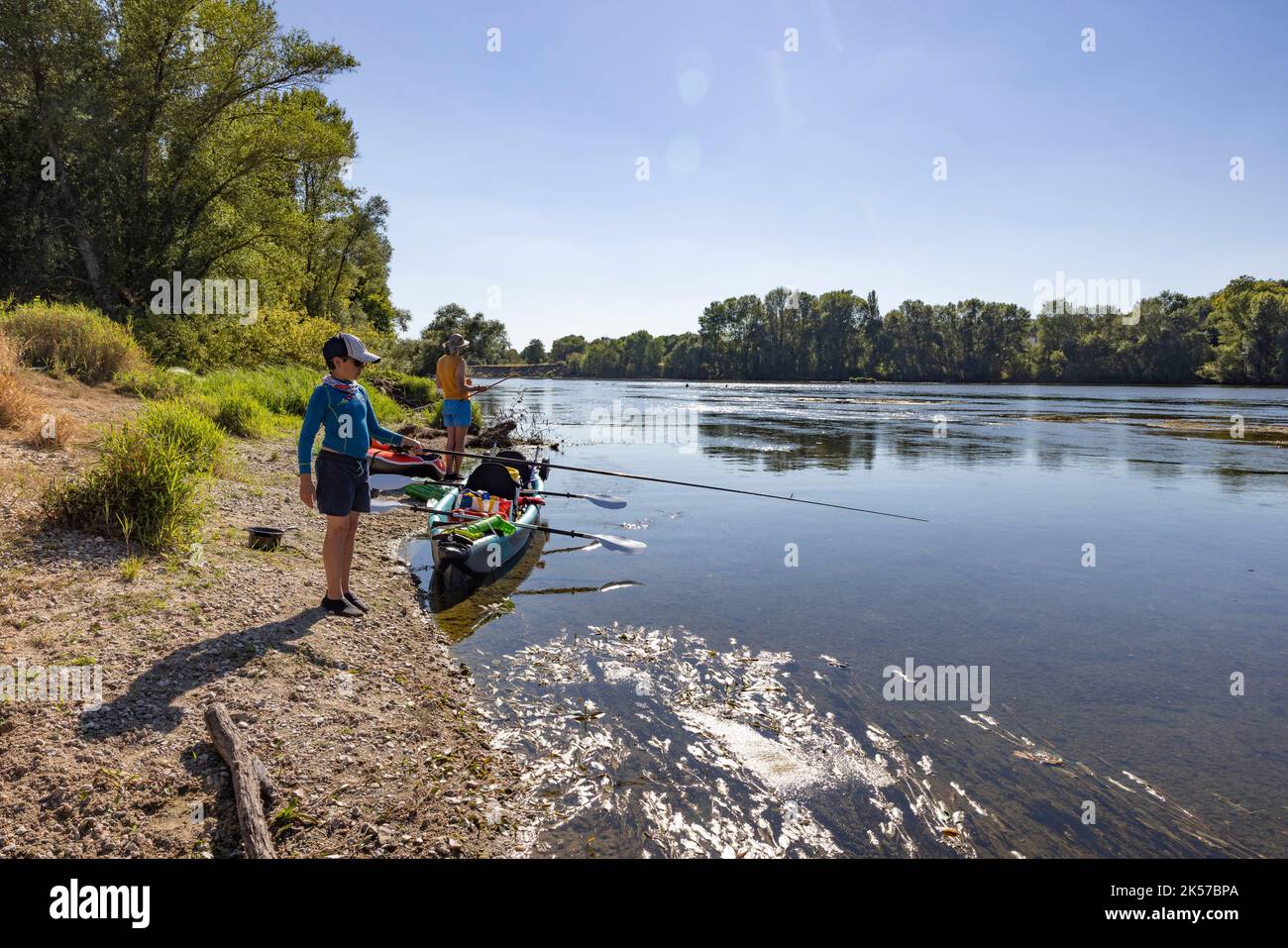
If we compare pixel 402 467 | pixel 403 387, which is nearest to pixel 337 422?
pixel 402 467

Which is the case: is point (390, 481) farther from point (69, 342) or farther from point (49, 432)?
point (69, 342)

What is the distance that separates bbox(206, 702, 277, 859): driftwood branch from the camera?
3268 millimetres

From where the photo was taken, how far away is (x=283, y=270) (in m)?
26.8

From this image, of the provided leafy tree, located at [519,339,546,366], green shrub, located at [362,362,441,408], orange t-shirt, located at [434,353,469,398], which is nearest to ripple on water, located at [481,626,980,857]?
orange t-shirt, located at [434,353,469,398]

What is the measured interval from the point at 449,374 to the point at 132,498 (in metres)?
6.00

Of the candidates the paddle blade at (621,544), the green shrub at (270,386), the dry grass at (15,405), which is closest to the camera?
the dry grass at (15,405)

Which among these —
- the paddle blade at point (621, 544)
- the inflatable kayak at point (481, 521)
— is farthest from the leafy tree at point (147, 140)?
the paddle blade at point (621, 544)

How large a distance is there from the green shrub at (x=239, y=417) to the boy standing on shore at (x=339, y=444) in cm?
954

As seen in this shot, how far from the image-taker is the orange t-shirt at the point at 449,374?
11.9m

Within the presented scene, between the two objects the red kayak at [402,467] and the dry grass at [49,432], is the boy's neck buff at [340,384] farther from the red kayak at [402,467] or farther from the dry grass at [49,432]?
the red kayak at [402,467]

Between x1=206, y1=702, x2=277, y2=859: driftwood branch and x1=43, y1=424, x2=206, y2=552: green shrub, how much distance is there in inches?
119
